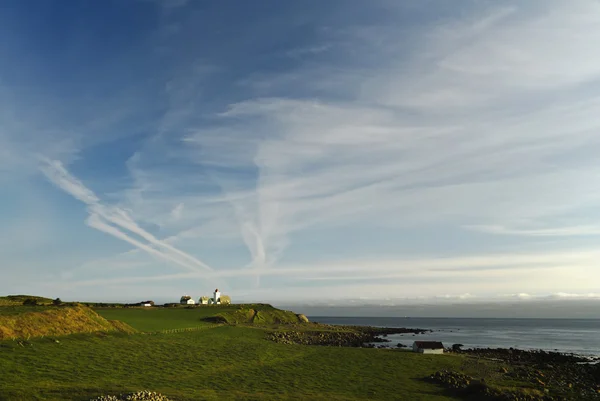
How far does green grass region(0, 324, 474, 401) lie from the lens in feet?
114

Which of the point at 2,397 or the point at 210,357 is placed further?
the point at 210,357

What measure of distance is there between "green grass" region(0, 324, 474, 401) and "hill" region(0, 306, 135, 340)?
284 cm

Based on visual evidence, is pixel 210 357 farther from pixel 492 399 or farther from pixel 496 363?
pixel 496 363

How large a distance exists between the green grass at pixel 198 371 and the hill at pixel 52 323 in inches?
112

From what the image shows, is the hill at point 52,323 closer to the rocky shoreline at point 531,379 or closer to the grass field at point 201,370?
the grass field at point 201,370

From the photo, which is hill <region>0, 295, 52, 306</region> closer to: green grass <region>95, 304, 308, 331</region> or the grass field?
green grass <region>95, 304, 308, 331</region>

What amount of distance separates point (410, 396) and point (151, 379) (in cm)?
2723

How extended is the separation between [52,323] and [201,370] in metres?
26.9

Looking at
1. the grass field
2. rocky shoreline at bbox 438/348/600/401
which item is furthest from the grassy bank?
rocky shoreline at bbox 438/348/600/401

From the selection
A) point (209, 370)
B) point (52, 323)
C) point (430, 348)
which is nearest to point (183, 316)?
point (52, 323)

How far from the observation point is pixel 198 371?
47000mm

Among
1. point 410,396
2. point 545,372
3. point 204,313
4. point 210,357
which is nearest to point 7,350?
point 210,357

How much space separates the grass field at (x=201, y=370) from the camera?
114 ft

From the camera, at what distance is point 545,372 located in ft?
197
